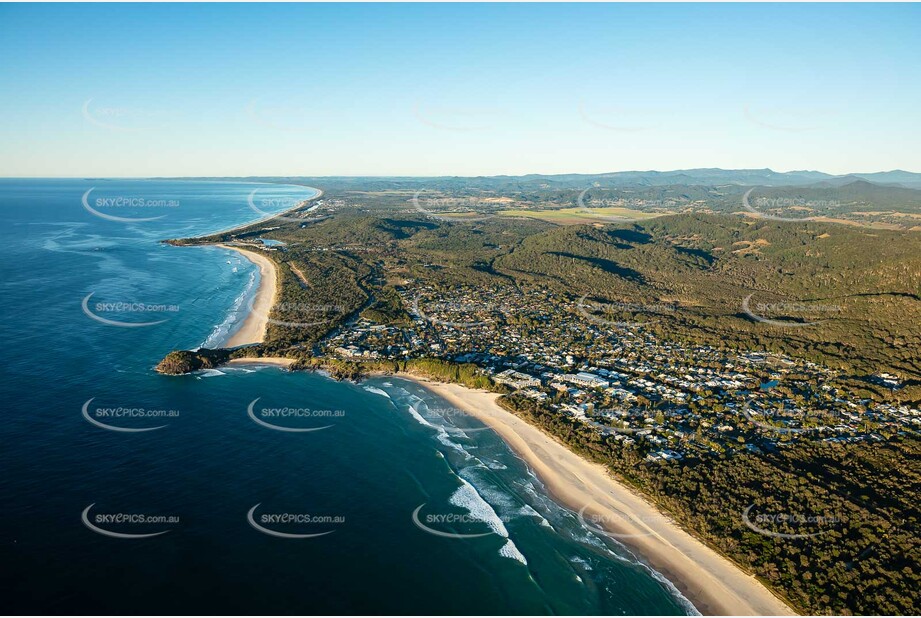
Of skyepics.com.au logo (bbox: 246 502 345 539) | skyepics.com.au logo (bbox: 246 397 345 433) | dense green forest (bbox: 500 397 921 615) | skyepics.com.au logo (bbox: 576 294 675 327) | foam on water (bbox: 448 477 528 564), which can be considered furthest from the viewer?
skyepics.com.au logo (bbox: 576 294 675 327)

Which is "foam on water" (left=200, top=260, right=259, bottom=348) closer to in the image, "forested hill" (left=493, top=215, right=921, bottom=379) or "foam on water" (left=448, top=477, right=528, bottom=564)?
"foam on water" (left=448, top=477, right=528, bottom=564)

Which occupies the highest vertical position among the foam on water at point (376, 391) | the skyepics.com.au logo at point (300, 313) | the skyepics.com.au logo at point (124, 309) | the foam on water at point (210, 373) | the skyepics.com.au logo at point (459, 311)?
the skyepics.com.au logo at point (124, 309)

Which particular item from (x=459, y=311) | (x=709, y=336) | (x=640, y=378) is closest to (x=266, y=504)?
(x=640, y=378)

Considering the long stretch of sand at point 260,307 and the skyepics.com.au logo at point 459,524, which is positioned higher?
the long stretch of sand at point 260,307

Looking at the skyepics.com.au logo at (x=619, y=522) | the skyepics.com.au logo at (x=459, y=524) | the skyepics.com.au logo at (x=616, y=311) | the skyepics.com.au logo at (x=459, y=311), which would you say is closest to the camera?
the skyepics.com.au logo at (x=459, y=524)

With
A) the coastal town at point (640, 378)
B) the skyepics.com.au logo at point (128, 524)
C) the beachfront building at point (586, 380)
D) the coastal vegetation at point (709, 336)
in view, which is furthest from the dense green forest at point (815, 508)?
the skyepics.com.au logo at point (128, 524)

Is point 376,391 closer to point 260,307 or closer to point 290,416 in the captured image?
point 290,416

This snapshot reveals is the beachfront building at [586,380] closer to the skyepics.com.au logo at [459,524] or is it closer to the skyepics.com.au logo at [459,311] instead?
the skyepics.com.au logo at [459,311]

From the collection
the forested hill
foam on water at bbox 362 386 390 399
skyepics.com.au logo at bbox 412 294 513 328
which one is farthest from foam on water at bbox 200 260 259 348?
the forested hill
